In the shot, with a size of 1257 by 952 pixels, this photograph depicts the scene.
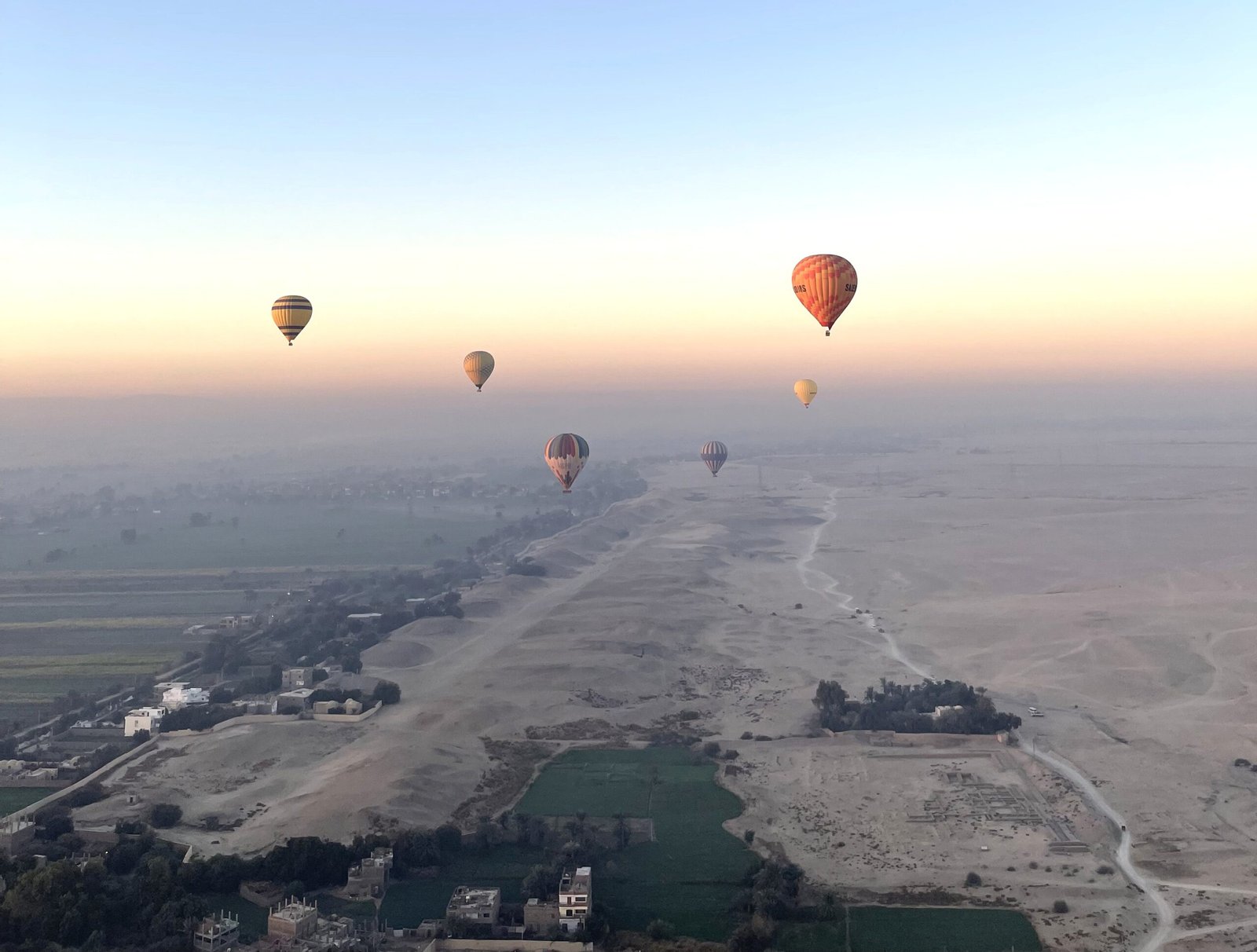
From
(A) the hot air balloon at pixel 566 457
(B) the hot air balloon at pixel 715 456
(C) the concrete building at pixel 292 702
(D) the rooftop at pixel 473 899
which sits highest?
(B) the hot air balloon at pixel 715 456

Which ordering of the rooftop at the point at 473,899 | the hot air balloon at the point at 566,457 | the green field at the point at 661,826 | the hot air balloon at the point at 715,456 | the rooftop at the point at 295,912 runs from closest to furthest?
the rooftop at the point at 295,912 → the rooftop at the point at 473,899 → the green field at the point at 661,826 → the hot air balloon at the point at 566,457 → the hot air balloon at the point at 715,456

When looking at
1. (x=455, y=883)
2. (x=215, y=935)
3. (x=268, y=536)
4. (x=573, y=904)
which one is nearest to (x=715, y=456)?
(x=268, y=536)

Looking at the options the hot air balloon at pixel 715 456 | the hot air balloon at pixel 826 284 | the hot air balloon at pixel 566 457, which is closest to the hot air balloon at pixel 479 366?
the hot air balloon at pixel 566 457

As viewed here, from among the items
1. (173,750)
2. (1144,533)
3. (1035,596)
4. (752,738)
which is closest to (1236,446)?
(1144,533)

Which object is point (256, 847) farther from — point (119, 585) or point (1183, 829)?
point (119, 585)

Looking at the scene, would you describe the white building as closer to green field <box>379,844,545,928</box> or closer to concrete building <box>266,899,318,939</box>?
green field <box>379,844,545,928</box>

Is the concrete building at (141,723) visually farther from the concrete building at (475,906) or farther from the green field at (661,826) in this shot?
the concrete building at (475,906)
